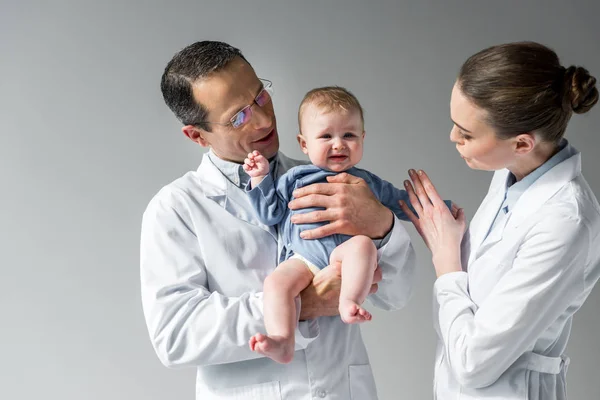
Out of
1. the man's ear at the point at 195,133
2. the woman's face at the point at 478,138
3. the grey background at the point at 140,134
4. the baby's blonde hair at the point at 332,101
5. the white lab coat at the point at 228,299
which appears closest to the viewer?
the woman's face at the point at 478,138

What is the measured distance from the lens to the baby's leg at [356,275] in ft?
6.27

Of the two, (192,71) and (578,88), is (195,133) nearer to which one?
(192,71)

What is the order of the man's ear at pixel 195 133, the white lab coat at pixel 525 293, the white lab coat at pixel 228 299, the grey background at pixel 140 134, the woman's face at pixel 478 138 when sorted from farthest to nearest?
the grey background at pixel 140 134, the man's ear at pixel 195 133, the white lab coat at pixel 228 299, the woman's face at pixel 478 138, the white lab coat at pixel 525 293

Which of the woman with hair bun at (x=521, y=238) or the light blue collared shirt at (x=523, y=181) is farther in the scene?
the light blue collared shirt at (x=523, y=181)

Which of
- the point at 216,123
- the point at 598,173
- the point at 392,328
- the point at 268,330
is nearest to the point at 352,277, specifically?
the point at 268,330

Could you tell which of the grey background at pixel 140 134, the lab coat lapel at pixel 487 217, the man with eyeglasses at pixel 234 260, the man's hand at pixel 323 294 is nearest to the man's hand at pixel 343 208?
the man with eyeglasses at pixel 234 260

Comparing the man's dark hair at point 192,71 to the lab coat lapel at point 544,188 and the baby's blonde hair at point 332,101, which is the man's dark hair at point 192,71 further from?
the lab coat lapel at point 544,188

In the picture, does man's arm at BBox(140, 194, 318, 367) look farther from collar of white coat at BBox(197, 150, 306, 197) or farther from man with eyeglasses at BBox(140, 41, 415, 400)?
collar of white coat at BBox(197, 150, 306, 197)

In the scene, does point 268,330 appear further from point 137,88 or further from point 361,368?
point 137,88

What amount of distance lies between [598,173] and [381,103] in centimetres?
116

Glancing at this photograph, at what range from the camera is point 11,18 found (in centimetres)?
369

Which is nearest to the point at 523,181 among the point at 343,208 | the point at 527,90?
the point at 527,90

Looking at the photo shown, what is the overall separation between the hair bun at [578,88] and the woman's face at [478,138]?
0.17m

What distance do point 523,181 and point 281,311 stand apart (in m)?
0.70
